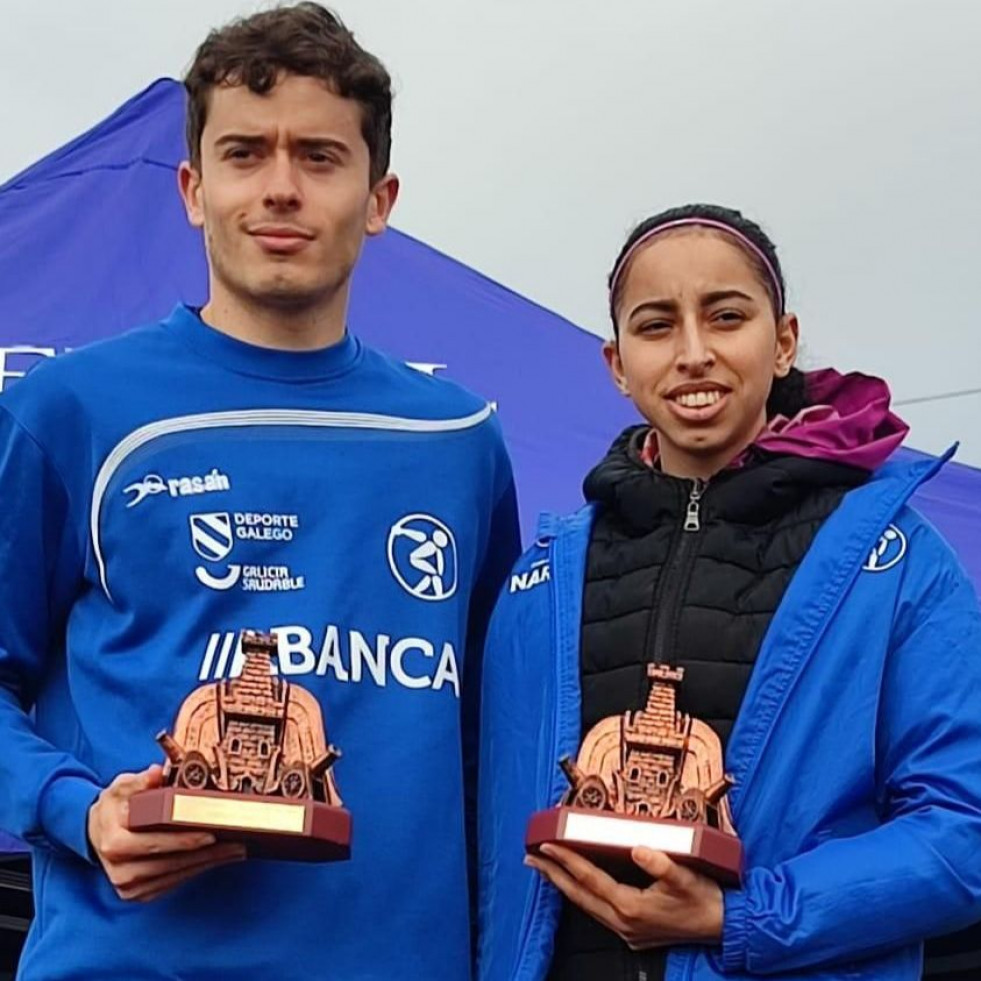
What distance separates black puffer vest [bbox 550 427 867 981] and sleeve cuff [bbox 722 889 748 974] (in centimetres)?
12

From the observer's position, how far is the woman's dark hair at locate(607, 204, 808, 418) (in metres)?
2.42

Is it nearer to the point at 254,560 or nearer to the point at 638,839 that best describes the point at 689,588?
the point at 638,839

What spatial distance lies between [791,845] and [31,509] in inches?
41.6

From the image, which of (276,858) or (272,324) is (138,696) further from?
(272,324)

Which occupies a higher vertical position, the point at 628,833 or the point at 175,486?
the point at 175,486

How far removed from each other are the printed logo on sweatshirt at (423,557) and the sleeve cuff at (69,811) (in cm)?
49

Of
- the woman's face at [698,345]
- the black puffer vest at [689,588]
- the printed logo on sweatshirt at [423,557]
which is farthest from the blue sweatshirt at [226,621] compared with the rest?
the woman's face at [698,345]

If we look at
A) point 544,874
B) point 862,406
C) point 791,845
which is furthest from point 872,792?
point 862,406

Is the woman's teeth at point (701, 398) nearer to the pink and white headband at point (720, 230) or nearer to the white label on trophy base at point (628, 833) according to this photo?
the pink and white headband at point (720, 230)

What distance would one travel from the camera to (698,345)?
230 centimetres

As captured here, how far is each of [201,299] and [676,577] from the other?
3.20m

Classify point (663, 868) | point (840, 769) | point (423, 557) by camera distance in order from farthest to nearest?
point (423, 557)
point (840, 769)
point (663, 868)

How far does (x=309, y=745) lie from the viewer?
2057 millimetres

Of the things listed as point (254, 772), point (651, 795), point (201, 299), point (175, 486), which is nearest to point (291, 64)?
point (175, 486)
